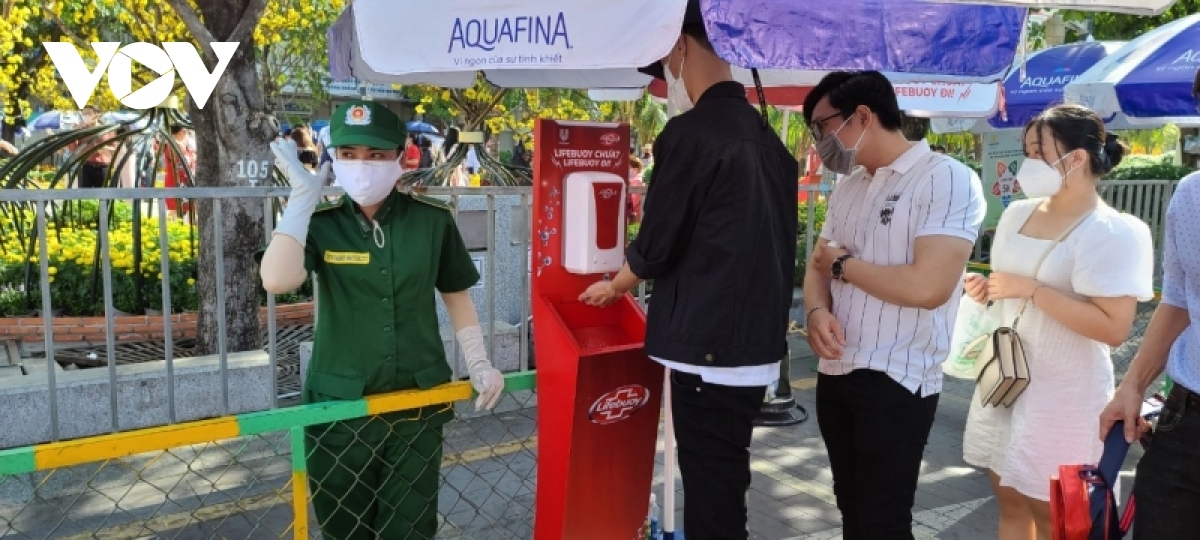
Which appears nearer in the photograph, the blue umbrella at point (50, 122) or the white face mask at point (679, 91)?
the white face mask at point (679, 91)

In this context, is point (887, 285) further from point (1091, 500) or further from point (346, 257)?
point (346, 257)

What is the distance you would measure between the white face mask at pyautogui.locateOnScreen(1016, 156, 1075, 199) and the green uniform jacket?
1931 mm

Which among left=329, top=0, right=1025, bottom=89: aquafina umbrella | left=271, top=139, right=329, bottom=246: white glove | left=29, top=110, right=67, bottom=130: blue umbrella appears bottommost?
left=271, top=139, right=329, bottom=246: white glove

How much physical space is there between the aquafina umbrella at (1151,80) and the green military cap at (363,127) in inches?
221

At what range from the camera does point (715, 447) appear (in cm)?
241

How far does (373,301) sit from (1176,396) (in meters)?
2.08

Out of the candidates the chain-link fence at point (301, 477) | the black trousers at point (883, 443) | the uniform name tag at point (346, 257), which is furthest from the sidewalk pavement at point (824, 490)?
the uniform name tag at point (346, 257)

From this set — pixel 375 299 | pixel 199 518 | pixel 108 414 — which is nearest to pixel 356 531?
pixel 375 299

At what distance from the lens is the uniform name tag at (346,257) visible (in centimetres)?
261

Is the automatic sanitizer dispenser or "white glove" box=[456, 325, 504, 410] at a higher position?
the automatic sanitizer dispenser

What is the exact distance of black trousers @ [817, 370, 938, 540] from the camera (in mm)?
2547

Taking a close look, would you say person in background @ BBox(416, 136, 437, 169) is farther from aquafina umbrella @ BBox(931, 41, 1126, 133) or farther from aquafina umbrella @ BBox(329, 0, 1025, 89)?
aquafina umbrella @ BBox(329, 0, 1025, 89)

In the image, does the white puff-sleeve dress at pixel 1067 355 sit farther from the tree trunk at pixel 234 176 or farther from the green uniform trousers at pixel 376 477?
the tree trunk at pixel 234 176

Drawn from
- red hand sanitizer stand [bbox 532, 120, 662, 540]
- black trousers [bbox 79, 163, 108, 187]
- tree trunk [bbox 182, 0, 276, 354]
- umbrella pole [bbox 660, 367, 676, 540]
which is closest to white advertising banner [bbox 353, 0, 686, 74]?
red hand sanitizer stand [bbox 532, 120, 662, 540]
